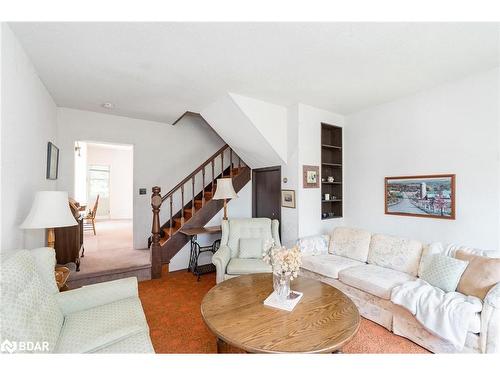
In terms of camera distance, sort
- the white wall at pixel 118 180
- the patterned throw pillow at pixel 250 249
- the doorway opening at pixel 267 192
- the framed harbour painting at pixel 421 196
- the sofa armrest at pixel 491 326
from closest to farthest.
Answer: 1. the sofa armrest at pixel 491 326
2. the framed harbour painting at pixel 421 196
3. the patterned throw pillow at pixel 250 249
4. the doorway opening at pixel 267 192
5. the white wall at pixel 118 180

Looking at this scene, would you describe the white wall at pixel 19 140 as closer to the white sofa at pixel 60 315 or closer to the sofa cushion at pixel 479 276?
the white sofa at pixel 60 315

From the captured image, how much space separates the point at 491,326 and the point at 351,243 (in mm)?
1570

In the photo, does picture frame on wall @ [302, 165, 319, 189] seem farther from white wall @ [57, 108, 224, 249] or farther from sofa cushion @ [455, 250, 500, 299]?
white wall @ [57, 108, 224, 249]

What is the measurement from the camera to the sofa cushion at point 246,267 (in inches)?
113

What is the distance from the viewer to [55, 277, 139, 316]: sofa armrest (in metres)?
1.76

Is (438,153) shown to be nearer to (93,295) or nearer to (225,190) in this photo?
(225,190)

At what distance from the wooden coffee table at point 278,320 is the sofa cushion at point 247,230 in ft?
4.20

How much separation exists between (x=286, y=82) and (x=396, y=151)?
186 cm

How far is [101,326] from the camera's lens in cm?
155

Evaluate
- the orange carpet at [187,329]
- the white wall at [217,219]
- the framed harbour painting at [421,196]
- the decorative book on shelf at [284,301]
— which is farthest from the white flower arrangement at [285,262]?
the white wall at [217,219]

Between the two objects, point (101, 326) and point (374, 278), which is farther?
point (374, 278)

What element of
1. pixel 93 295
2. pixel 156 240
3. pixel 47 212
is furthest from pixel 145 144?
pixel 93 295
